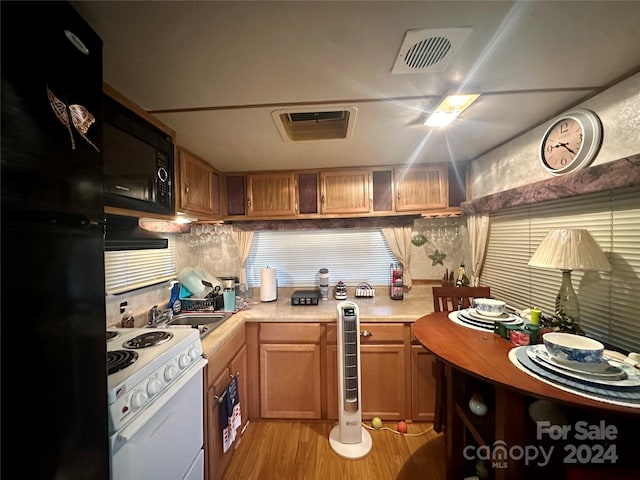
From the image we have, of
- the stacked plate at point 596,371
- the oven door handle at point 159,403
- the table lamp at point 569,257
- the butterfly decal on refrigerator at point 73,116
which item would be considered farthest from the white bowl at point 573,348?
the butterfly decal on refrigerator at point 73,116

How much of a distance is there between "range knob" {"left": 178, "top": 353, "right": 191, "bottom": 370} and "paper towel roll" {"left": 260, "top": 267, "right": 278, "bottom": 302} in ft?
4.09

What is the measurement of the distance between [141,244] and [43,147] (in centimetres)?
74

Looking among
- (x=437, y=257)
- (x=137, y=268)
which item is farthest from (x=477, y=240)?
(x=137, y=268)

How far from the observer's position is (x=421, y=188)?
2.33m

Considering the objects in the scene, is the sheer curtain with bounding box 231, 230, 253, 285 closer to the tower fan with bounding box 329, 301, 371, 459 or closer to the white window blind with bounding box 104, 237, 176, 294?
the white window blind with bounding box 104, 237, 176, 294

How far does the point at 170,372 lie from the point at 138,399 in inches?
6.6

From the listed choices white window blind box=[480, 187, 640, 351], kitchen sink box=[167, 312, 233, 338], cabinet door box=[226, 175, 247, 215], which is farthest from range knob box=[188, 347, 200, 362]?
white window blind box=[480, 187, 640, 351]

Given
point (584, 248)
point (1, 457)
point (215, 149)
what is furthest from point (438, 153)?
point (1, 457)

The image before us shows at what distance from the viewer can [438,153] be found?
6.89 ft

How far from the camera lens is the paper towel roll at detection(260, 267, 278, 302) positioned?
8.13 feet

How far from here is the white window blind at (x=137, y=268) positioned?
164 centimetres

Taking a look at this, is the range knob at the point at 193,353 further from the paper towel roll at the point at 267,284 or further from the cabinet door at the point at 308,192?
the cabinet door at the point at 308,192

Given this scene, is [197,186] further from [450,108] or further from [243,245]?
[450,108]

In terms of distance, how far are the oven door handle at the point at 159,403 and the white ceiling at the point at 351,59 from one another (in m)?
1.36
